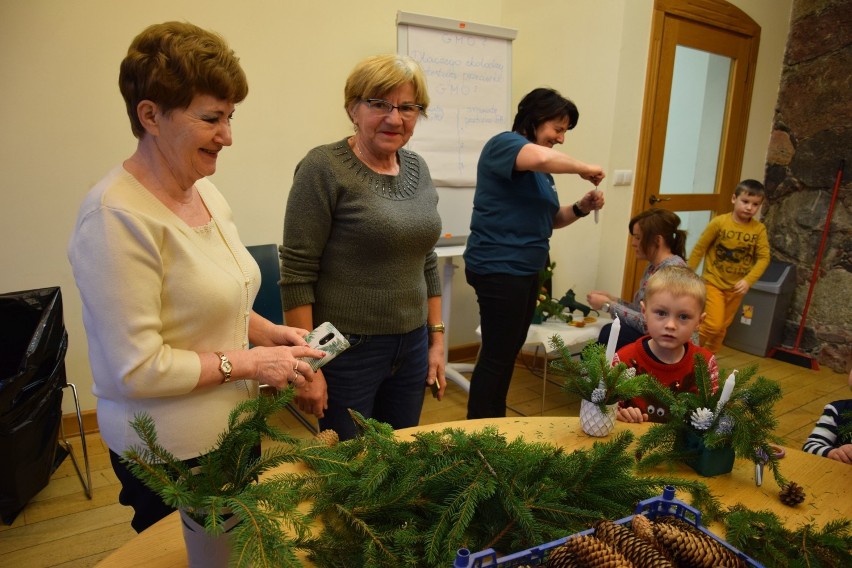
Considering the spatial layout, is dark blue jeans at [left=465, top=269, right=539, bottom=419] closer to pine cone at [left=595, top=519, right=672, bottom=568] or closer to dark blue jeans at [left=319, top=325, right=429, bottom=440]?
dark blue jeans at [left=319, top=325, right=429, bottom=440]

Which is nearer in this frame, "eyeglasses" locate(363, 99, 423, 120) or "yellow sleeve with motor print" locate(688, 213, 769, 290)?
"eyeglasses" locate(363, 99, 423, 120)

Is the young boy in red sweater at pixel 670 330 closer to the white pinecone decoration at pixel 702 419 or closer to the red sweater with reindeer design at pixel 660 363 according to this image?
the red sweater with reindeer design at pixel 660 363

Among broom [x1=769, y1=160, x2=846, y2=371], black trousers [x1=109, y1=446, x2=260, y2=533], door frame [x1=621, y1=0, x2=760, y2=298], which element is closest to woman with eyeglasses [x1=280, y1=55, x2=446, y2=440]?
black trousers [x1=109, y1=446, x2=260, y2=533]

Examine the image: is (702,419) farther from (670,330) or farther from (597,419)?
(670,330)

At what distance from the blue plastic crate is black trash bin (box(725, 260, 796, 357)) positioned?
393cm

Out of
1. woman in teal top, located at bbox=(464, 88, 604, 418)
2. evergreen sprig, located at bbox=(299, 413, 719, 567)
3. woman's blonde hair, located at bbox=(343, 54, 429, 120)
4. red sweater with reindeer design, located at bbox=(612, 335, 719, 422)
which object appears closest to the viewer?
evergreen sprig, located at bbox=(299, 413, 719, 567)

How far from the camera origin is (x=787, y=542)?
84 cm

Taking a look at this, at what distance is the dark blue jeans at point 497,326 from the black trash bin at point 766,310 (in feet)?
8.99

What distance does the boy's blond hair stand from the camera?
1746 mm

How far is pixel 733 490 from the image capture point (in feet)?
3.55

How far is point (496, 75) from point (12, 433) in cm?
288

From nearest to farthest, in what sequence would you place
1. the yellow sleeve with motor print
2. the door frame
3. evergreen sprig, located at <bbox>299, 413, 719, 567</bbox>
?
evergreen sprig, located at <bbox>299, 413, 719, 567</bbox> < the door frame < the yellow sleeve with motor print

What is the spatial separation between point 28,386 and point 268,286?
106 cm

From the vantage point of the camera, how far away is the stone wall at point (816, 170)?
154 inches
